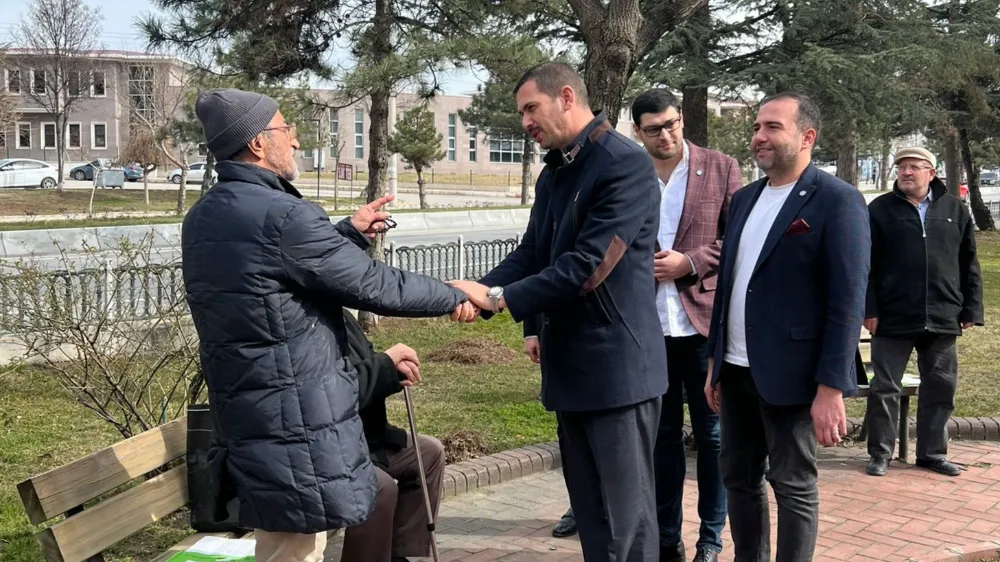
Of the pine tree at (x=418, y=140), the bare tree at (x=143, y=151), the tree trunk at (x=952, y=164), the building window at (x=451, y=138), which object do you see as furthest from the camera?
the building window at (x=451, y=138)

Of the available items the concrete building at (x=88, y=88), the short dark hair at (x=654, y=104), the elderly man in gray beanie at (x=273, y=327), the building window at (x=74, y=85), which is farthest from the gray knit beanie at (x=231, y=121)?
the building window at (x=74, y=85)

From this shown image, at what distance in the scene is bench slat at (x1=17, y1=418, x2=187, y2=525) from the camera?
335 cm

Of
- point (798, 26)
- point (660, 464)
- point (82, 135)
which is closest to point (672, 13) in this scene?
point (660, 464)

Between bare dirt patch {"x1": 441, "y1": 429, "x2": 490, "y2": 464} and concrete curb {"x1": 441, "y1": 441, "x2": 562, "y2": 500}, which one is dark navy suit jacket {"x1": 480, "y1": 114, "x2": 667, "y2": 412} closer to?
concrete curb {"x1": 441, "y1": 441, "x2": 562, "y2": 500}

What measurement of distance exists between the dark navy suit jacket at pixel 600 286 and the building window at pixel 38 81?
44.5m

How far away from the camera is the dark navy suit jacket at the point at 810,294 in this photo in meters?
3.57

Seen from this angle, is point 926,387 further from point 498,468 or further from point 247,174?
point 247,174

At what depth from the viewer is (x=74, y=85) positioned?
141 feet

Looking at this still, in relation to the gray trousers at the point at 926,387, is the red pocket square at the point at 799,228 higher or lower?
higher

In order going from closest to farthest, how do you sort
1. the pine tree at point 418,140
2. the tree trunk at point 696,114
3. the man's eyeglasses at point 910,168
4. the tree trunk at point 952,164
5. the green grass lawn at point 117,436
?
the green grass lawn at point 117,436, the man's eyeglasses at point 910,168, the tree trunk at point 696,114, the tree trunk at point 952,164, the pine tree at point 418,140

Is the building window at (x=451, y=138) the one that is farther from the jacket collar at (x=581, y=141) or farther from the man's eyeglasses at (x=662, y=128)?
the jacket collar at (x=581, y=141)

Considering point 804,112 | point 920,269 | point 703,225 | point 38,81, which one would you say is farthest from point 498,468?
point 38,81

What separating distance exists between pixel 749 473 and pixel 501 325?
8427 millimetres

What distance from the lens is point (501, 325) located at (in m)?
12.3
